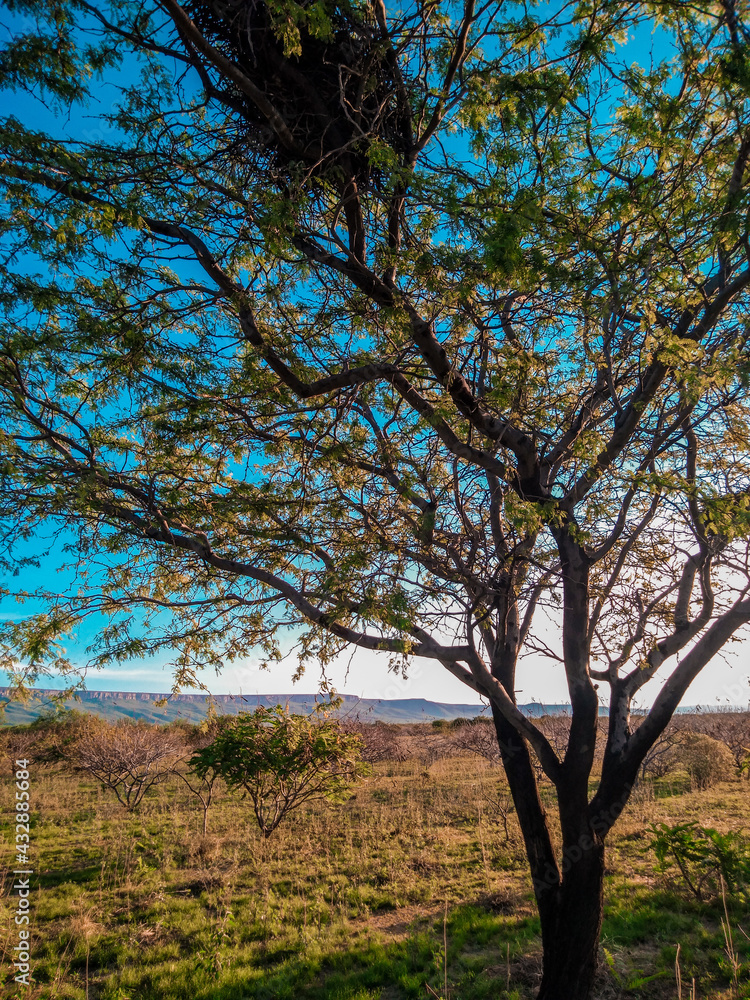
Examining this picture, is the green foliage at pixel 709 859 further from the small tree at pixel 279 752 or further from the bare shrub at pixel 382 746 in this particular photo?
the bare shrub at pixel 382 746

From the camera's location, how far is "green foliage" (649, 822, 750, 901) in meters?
6.21

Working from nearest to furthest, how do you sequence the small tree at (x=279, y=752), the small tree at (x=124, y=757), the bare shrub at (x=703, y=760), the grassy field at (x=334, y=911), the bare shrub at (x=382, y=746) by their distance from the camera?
1. the grassy field at (x=334, y=911)
2. the small tree at (x=279, y=752)
3. the small tree at (x=124, y=757)
4. the bare shrub at (x=703, y=760)
5. the bare shrub at (x=382, y=746)

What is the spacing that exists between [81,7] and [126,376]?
232 centimetres

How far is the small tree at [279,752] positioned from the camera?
22.9 ft

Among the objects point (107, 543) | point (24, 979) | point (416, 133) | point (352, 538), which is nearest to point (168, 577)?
point (107, 543)

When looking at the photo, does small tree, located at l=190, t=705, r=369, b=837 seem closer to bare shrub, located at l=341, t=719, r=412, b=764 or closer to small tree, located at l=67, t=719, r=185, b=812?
small tree, located at l=67, t=719, r=185, b=812

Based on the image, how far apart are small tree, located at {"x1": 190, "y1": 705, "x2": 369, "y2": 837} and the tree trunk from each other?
155 inches

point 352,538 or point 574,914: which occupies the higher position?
point 352,538

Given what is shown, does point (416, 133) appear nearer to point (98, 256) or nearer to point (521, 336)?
point (521, 336)

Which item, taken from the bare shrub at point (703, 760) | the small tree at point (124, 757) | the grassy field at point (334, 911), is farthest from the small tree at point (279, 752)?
the bare shrub at point (703, 760)

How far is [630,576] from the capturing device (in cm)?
519

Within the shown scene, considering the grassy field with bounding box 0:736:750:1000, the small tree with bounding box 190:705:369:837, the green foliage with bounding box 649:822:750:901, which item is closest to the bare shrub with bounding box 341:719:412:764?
the grassy field with bounding box 0:736:750:1000

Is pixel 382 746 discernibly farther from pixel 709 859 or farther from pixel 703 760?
pixel 709 859

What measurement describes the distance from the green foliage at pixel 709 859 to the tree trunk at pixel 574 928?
9.84 ft
